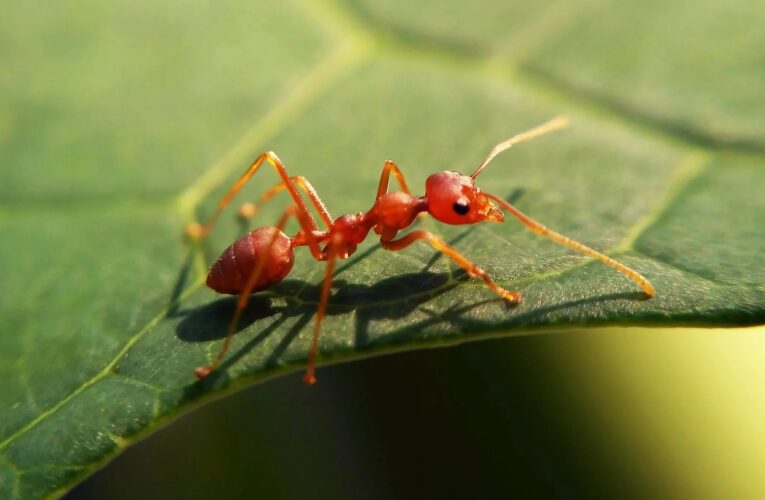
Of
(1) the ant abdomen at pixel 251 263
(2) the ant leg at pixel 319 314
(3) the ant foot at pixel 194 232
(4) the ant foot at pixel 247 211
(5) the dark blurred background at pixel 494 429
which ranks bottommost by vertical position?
(5) the dark blurred background at pixel 494 429

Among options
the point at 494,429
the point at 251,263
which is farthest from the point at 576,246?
the point at 251,263

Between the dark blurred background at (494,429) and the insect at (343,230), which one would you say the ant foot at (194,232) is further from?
the dark blurred background at (494,429)

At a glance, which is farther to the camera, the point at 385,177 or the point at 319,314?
the point at 385,177

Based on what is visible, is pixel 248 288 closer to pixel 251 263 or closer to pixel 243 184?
pixel 251 263

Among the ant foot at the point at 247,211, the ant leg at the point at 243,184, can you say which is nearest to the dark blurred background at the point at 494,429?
the ant leg at the point at 243,184

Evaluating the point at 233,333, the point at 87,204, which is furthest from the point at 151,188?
the point at 233,333

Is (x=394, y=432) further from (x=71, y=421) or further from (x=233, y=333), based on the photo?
(x=71, y=421)
